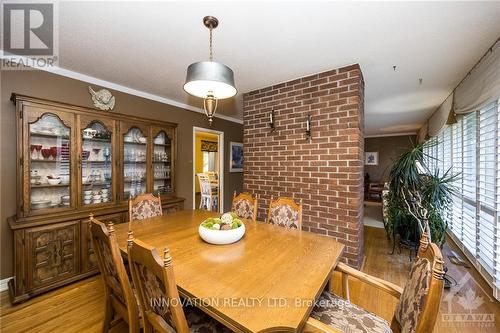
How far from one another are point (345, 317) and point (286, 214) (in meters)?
1.00

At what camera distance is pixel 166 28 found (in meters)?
1.68

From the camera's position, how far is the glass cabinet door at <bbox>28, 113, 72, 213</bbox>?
2145 mm

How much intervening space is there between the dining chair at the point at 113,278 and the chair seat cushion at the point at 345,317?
1026 millimetres

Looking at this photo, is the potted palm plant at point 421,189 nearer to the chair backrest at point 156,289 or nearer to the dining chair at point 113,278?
the chair backrest at point 156,289

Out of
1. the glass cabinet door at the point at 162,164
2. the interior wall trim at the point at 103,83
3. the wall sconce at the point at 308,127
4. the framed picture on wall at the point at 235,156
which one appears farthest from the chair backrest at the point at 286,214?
the framed picture on wall at the point at 235,156

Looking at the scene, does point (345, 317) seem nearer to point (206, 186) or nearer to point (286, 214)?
point (286, 214)

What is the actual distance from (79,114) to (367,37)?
9.80 feet

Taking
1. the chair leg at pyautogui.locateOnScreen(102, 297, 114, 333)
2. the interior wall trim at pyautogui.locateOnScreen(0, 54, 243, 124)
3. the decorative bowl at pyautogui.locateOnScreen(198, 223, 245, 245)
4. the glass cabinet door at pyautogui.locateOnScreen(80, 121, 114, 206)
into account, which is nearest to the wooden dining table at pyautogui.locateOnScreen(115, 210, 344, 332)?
the decorative bowl at pyautogui.locateOnScreen(198, 223, 245, 245)

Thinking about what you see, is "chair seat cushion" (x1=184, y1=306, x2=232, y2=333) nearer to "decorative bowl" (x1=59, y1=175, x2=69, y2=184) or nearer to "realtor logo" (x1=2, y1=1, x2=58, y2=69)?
"decorative bowl" (x1=59, y1=175, x2=69, y2=184)

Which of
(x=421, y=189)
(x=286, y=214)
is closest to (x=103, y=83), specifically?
(x=286, y=214)

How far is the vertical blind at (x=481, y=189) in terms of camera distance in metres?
2.02

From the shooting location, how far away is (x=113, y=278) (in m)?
1.32

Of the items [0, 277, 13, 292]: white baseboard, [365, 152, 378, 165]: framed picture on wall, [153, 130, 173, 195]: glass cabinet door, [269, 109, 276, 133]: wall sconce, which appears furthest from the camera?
[365, 152, 378, 165]: framed picture on wall

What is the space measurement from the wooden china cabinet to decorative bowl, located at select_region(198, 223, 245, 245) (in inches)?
66.1
